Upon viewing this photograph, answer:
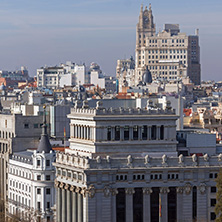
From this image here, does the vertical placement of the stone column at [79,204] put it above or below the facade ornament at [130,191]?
below

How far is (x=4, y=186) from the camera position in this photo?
587 ft

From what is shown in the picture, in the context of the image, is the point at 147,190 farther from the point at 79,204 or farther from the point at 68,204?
A: the point at 68,204

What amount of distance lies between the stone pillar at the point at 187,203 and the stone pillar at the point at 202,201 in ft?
2.41

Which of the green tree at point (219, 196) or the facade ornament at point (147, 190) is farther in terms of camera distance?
the facade ornament at point (147, 190)

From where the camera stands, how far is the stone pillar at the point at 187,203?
128375 millimetres

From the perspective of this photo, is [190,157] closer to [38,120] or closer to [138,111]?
[138,111]

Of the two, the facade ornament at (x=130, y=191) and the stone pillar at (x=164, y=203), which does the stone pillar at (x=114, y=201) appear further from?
the stone pillar at (x=164, y=203)

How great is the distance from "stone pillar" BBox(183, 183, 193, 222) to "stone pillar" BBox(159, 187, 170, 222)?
5.72 ft

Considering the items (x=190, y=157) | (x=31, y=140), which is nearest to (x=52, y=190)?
(x=31, y=140)

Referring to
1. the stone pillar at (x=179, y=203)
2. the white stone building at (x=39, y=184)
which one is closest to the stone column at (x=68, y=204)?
the stone pillar at (x=179, y=203)

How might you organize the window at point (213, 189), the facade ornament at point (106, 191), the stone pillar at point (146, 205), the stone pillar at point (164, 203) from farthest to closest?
the window at point (213, 189) → the stone pillar at point (164, 203) → the stone pillar at point (146, 205) → the facade ornament at point (106, 191)

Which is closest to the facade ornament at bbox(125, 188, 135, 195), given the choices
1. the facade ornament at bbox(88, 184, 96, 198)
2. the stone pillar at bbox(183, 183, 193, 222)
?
the facade ornament at bbox(88, 184, 96, 198)

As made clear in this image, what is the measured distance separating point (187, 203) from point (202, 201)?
1.46 metres

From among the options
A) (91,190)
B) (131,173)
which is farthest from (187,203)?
(91,190)
